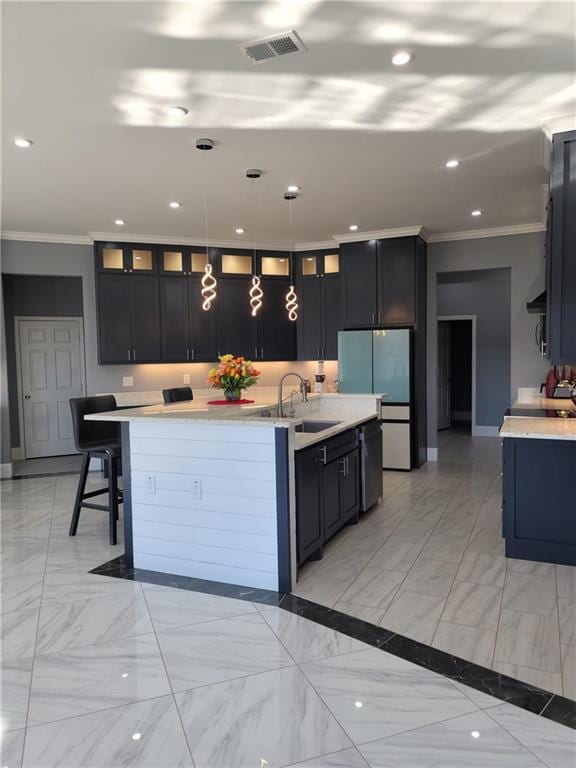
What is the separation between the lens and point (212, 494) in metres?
3.30

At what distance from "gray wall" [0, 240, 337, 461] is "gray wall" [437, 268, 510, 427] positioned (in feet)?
15.1

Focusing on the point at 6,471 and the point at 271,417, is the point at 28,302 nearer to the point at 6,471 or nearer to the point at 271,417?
the point at 6,471

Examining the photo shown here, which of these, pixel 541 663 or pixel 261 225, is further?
pixel 261 225

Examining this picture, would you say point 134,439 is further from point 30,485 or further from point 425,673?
point 30,485

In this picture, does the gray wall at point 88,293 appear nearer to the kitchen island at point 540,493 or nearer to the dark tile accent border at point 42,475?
the dark tile accent border at point 42,475

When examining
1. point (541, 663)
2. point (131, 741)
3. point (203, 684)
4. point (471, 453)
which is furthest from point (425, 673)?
point (471, 453)

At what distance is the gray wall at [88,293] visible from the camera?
6348 mm

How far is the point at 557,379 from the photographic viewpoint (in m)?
5.76

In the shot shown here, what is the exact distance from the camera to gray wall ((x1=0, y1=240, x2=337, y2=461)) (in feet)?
20.8

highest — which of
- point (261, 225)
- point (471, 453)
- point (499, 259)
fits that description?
point (261, 225)

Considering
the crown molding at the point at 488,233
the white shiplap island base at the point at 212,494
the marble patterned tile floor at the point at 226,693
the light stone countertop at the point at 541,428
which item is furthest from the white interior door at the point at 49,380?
the light stone countertop at the point at 541,428

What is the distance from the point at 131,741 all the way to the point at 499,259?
20.5 ft

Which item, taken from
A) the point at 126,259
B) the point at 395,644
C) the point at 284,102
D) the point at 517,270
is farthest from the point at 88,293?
the point at 395,644

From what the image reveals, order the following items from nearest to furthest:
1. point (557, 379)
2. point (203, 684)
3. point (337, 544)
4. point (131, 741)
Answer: point (131, 741) → point (203, 684) → point (337, 544) → point (557, 379)
